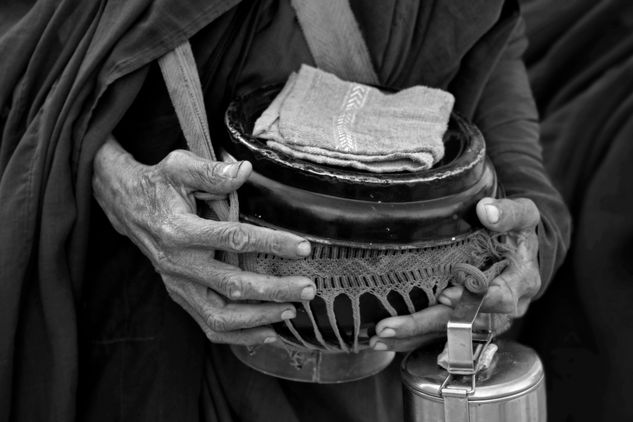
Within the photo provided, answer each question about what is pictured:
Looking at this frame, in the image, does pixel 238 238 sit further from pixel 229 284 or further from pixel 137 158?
pixel 137 158

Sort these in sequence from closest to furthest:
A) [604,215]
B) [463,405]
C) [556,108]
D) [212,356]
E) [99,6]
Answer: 1. [463,405]
2. [99,6]
3. [212,356]
4. [604,215]
5. [556,108]

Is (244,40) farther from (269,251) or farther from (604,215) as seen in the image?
(604,215)

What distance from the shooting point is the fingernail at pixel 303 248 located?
3.65ft

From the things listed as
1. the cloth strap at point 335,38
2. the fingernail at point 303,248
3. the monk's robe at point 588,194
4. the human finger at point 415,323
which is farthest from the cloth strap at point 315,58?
the monk's robe at point 588,194

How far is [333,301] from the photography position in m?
1.15

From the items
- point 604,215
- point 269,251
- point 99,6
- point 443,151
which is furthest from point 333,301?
point 604,215

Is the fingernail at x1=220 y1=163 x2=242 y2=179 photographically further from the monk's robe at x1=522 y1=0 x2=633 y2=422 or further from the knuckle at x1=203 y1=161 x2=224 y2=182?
the monk's robe at x1=522 y1=0 x2=633 y2=422

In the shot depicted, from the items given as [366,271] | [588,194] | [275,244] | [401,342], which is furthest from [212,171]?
[588,194]

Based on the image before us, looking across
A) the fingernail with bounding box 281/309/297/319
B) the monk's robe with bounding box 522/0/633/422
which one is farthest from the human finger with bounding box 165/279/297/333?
the monk's robe with bounding box 522/0/633/422

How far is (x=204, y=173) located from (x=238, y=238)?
90mm

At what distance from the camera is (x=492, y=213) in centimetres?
120

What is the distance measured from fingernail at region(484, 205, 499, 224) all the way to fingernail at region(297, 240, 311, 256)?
245 mm

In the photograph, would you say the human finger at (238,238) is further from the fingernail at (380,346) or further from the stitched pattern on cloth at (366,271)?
the fingernail at (380,346)

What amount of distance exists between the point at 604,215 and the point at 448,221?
3.41ft
